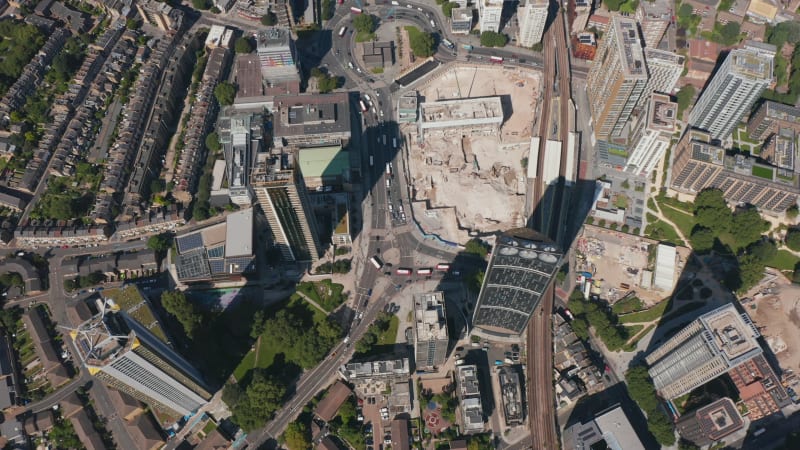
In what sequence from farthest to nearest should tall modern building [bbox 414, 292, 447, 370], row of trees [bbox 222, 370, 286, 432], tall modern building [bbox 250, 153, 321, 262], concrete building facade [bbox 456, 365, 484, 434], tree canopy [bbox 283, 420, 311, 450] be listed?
row of trees [bbox 222, 370, 286, 432] < concrete building facade [bbox 456, 365, 484, 434] < tree canopy [bbox 283, 420, 311, 450] < tall modern building [bbox 414, 292, 447, 370] < tall modern building [bbox 250, 153, 321, 262]

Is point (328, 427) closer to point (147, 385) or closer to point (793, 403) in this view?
point (147, 385)

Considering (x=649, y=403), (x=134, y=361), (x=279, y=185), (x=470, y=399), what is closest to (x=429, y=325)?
(x=470, y=399)

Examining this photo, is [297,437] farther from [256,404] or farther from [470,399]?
[470,399]

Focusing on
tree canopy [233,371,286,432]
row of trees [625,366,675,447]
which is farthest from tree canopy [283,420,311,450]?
row of trees [625,366,675,447]

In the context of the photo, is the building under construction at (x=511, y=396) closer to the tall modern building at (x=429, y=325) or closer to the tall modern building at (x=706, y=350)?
the tall modern building at (x=429, y=325)

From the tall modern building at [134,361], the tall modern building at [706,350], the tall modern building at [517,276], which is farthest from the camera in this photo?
the tall modern building at [706,350]

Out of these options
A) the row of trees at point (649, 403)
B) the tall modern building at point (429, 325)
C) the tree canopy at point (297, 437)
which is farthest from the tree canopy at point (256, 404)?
the row of trees at point (649, 403)

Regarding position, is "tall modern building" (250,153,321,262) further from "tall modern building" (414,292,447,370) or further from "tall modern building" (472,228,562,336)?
"tall modern building" (472,228,562,336)
